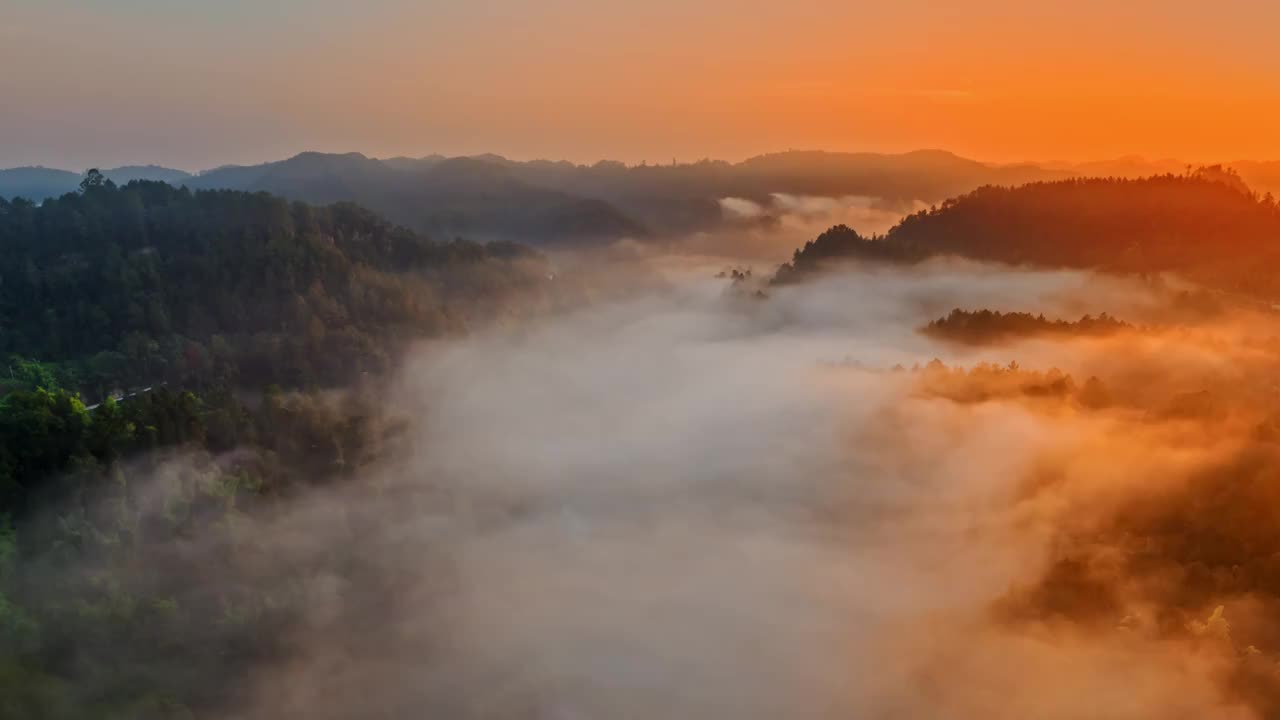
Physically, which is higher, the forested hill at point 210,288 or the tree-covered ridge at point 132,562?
the forested hill at point 210,288

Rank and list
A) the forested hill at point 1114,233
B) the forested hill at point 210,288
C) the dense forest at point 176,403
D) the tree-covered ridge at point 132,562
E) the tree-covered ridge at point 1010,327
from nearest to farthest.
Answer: the tree-covered ridge at point 132,562, the dense forest at point 176,403, the forested hill at point 210,288, the tree-covered ridge at point 1010,327, the forested hill at point 1114,233

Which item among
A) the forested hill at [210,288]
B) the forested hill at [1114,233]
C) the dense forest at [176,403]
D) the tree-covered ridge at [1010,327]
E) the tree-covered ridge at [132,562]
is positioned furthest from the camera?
the forested hill at [1114,233]

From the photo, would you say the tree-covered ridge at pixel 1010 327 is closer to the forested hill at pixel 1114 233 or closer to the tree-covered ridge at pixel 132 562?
the forested hill at pixel 1114 233

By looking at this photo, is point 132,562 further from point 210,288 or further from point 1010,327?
point 1010,327

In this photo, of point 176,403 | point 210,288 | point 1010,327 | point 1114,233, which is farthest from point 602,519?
point 1114,233

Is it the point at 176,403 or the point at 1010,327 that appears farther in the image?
the point at 1010,327

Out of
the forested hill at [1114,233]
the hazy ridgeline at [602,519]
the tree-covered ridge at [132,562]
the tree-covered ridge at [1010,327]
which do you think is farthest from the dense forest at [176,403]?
the forested hill at [1114,233]

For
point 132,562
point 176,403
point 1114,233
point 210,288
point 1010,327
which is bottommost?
point 1010,327
